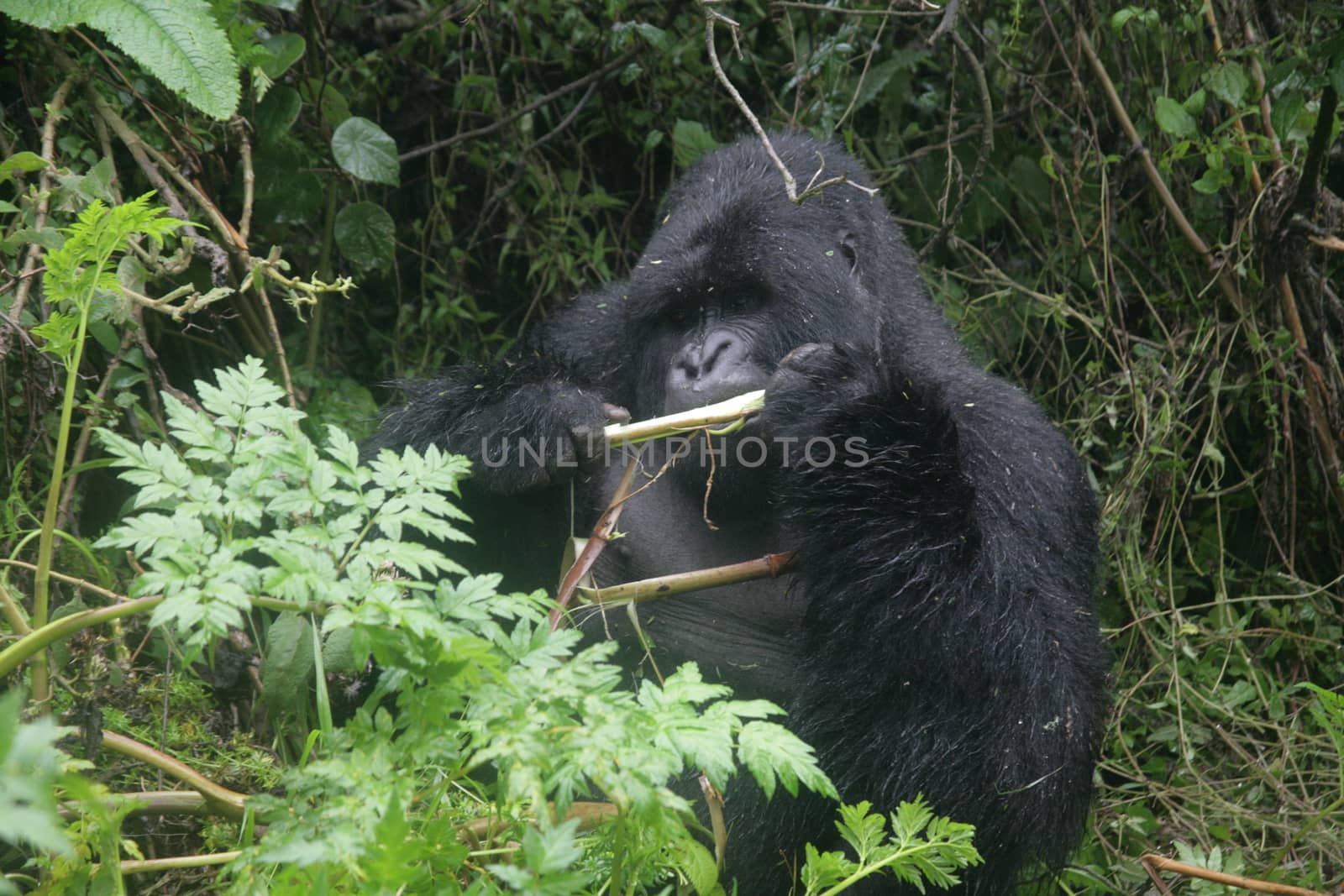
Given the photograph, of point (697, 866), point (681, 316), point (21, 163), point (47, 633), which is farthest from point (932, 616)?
point (21, 163)

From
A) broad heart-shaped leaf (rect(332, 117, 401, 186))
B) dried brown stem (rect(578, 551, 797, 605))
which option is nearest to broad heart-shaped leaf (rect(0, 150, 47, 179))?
broad heart-shaped leaf (rect(332, 117, 401, 186))

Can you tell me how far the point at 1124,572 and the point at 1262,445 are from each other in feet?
2.39

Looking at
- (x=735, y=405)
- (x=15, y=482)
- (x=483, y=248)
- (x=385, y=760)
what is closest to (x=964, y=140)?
(x=483, y=248)

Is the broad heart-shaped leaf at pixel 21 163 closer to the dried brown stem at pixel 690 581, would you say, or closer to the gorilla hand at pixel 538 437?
the gorilla hand at pixel 538 437

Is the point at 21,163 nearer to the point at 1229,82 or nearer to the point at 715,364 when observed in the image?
the point at 715,364

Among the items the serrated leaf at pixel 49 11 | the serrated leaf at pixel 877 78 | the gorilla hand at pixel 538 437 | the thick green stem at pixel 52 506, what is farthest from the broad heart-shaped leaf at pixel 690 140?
the thick green stem at pixel 52 506

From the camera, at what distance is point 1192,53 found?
163 inches

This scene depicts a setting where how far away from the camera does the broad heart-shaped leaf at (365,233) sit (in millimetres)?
3875

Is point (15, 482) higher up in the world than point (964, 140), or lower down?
higher up

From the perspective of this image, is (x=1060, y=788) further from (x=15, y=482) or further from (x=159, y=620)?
(x=15, y=482)

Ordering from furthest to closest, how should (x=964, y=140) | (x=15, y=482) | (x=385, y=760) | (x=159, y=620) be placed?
(x=964, y=140) < (x=15, y=482) < (x=385, y=760) < (x=159, y=620)

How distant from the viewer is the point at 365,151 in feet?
12.2

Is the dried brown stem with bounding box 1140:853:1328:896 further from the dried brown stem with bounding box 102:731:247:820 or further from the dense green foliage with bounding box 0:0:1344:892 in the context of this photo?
the dried brown stem with bounding box 102:731:247:820

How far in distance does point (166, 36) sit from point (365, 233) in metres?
1.18
